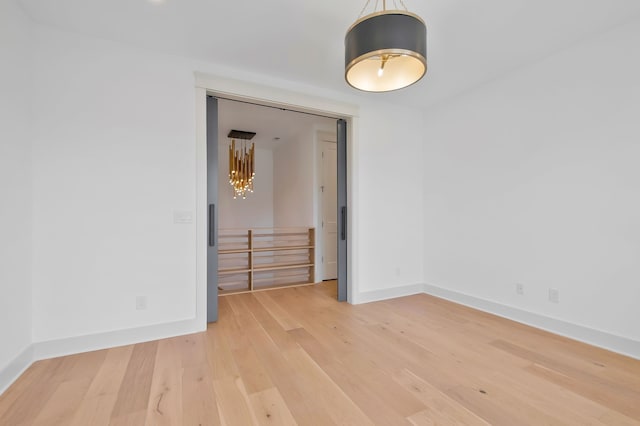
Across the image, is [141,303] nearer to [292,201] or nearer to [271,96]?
[271,96]

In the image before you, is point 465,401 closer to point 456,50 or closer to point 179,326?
point 179,326

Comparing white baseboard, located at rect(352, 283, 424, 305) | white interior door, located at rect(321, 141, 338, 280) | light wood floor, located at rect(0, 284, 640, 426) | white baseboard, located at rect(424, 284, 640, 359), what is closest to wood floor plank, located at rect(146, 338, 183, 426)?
light wood floor, located at rect(0, 284, 640, 426)

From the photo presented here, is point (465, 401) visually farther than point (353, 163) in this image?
No

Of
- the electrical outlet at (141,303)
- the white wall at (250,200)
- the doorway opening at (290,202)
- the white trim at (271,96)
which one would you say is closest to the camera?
the electrical outlet at (141,303)

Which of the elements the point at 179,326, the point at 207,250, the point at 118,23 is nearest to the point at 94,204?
the point at 207,250

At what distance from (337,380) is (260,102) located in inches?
107

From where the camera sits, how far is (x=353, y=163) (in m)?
3.56

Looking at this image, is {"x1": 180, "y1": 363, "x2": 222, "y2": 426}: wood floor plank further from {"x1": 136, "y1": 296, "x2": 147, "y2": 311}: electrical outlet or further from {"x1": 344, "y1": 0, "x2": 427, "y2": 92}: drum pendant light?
{"x1": 344, "y1": 0, "x2": 427, "y2": 92}: drum pendant light

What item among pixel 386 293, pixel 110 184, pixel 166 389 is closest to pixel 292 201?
pixel 386 293

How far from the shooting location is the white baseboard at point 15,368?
179 centimetres

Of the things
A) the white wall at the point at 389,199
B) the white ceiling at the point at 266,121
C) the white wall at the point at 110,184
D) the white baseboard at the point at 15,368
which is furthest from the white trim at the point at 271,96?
the white baseboard at the point at 15,368

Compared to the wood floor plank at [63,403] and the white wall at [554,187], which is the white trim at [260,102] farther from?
the white wall at [554,187]

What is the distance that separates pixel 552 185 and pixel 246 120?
4.32 m

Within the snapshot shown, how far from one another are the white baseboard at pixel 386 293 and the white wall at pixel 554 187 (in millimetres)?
467
